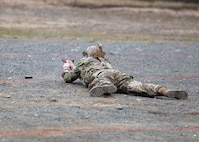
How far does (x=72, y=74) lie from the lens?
1009cm

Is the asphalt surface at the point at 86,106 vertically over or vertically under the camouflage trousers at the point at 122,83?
under

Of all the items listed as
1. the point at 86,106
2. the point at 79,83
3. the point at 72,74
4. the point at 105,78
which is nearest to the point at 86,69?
the point at 72,74

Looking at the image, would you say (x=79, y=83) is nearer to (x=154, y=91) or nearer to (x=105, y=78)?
(x=105, y=78)

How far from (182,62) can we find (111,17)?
10643 mm

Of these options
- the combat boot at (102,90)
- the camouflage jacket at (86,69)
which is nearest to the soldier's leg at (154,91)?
the combat boot at (102,90)

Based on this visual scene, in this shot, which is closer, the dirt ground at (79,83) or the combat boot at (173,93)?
the dirt ground at (79,83)

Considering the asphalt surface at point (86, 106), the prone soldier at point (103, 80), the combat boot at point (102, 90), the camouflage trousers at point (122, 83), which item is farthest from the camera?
the camouflage trousers at point (122, 83)

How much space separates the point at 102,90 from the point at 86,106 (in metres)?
0.58

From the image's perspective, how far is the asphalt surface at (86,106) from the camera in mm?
7095

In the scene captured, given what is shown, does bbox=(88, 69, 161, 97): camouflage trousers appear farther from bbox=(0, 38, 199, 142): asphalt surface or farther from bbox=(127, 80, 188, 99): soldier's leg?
bbox=(0, 38, 199, 142): asphalt surface

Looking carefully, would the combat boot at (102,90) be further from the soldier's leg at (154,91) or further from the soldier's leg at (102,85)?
the soldier's leg at (154,91)

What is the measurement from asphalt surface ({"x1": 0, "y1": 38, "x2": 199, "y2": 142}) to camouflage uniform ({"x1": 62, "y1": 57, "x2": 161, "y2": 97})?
12 cm

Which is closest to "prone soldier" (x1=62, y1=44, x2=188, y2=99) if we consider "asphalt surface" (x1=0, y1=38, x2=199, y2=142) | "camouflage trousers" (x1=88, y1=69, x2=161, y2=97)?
"camouflage trousers" (x1=88, y1=69, x2=161, y2=97)

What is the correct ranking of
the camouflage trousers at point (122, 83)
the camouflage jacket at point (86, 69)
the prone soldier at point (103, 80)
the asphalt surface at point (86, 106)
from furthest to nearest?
the camouflage jacket at point (86, 69) < the camouflage trousers at point (122, 83) < the prone soldier at point (103, 80) < the asphalt surface at point (86, 106)
